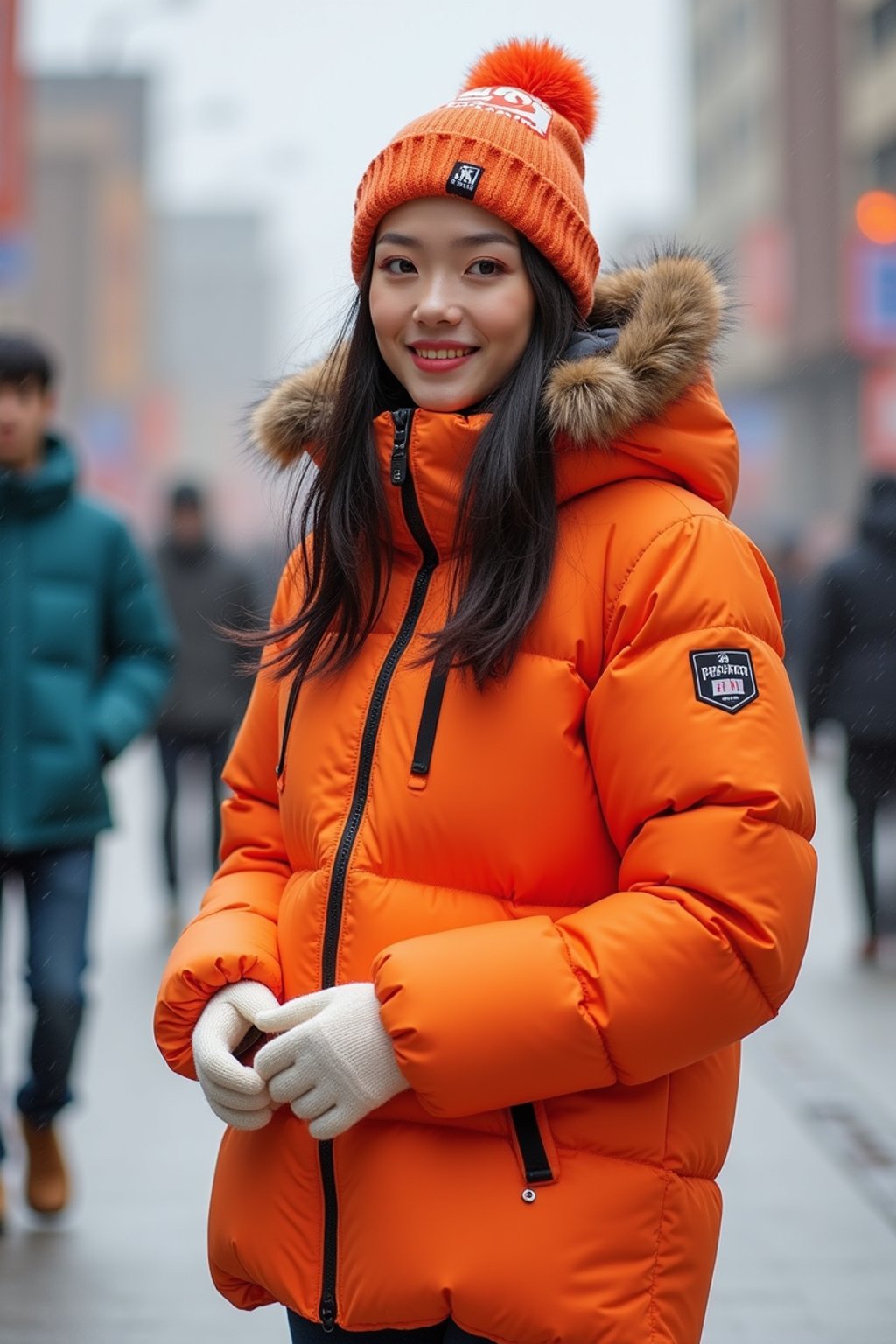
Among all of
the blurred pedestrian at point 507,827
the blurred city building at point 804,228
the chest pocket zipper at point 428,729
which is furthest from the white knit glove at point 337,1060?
the blurred city building at point 804,228

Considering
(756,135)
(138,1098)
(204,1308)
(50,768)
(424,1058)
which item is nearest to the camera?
(424,1058)

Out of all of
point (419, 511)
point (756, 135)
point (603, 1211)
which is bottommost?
point (603, 1211)

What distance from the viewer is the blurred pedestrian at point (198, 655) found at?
942 centimetres

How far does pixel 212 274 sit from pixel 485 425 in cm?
13312

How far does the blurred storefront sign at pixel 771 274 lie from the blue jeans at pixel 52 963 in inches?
1733

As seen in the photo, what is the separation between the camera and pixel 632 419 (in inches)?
91.7

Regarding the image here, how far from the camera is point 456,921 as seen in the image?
229cm

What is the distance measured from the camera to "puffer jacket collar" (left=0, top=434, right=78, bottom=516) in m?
4.98

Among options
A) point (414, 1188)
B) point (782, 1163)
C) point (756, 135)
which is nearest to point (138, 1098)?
point (782, 1163)

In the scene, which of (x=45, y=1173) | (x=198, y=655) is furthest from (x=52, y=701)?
(x=198, y=655)

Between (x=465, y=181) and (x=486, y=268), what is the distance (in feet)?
0.37

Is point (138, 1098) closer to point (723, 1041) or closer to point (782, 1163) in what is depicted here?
point (782, 1163)

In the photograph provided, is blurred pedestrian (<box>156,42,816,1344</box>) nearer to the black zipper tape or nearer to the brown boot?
the black zipper tape

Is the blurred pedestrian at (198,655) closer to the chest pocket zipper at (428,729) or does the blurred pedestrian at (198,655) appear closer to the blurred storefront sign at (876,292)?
the chest pocket zipper at (428,729)
